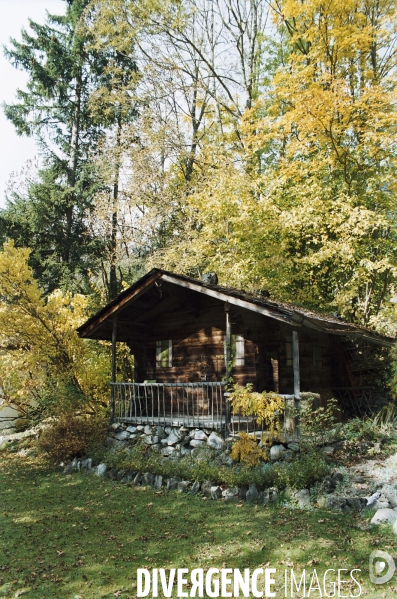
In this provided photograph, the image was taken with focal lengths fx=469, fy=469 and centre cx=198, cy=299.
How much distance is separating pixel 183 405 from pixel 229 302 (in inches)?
120

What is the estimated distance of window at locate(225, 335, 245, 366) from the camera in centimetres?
1345

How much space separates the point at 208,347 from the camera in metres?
14.2

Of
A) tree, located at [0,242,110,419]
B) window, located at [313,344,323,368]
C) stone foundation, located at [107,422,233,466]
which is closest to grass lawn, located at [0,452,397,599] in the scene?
stone foundation, located at [107,422,233,466]

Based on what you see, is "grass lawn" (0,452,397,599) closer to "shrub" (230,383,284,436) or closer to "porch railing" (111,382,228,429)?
"shrub" (230,383,284,436)

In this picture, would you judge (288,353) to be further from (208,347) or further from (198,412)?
(198,412)

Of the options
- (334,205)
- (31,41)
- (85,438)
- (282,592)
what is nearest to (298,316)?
(282,592)

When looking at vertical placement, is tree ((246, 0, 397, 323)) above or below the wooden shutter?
above

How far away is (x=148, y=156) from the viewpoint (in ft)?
74.2

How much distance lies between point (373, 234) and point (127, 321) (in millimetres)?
10043

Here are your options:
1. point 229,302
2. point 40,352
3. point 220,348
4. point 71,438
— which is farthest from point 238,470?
point 40,352

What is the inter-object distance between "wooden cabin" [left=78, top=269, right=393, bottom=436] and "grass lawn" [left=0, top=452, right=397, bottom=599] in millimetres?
3277

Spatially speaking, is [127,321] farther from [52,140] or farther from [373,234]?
[52,140]

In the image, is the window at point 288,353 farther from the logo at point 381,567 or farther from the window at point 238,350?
the logo at point 381,567

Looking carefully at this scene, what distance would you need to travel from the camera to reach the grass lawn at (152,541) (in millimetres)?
6098
